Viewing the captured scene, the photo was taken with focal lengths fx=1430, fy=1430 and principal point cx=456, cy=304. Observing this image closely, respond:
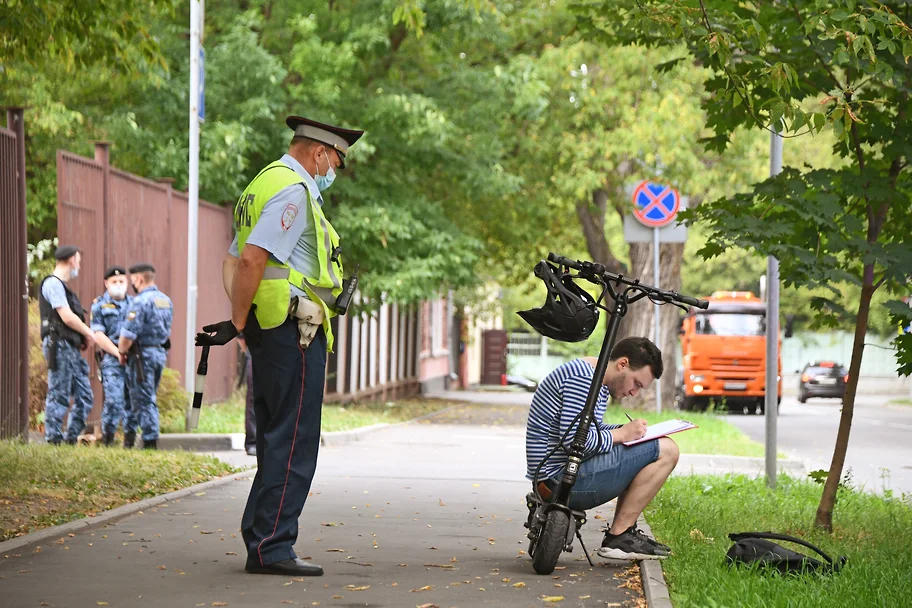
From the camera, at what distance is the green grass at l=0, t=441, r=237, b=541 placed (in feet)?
29.3

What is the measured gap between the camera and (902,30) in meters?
7.48

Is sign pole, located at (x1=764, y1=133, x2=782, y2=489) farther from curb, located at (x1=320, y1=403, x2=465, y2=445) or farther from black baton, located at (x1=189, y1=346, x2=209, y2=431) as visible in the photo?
black baton, located at (x1=189, y1=346, x2=209, y2=431)

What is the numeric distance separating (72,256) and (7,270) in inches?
26.5

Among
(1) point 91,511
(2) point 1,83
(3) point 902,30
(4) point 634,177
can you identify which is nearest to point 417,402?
(4) point 634,177

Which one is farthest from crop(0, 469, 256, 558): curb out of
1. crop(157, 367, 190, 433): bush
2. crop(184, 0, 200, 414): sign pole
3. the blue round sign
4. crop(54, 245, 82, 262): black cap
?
the blue round sign

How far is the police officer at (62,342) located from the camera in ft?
44.8

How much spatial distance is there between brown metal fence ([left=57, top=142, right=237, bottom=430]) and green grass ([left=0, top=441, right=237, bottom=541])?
135 inches

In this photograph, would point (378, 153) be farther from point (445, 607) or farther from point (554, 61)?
point (445, 607)

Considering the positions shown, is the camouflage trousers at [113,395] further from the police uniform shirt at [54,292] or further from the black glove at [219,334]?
the black glove at [219,334]

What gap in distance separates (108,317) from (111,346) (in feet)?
1.57

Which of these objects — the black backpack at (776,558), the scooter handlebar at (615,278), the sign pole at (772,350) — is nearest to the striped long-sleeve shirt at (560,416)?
the scooter handlebar at (615,278)

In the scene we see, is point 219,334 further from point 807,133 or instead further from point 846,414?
point 846,414

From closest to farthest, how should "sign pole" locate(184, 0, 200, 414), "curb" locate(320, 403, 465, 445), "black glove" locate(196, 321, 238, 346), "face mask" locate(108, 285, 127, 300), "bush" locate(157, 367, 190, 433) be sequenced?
"black glove" locate(196, 321, 238, 346) → "face mask" locate(108, 285, 127, 300) → "bush" locate(157, 367, 190, 433) → "curb" locate(320, 403, 465, 445) → "sign pole" locate(184, 0, 200, 414)

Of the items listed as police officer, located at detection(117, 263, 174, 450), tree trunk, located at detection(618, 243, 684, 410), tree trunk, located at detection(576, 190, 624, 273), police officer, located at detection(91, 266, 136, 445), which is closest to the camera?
police officer, located at detection(117, 263, 174, 450)
